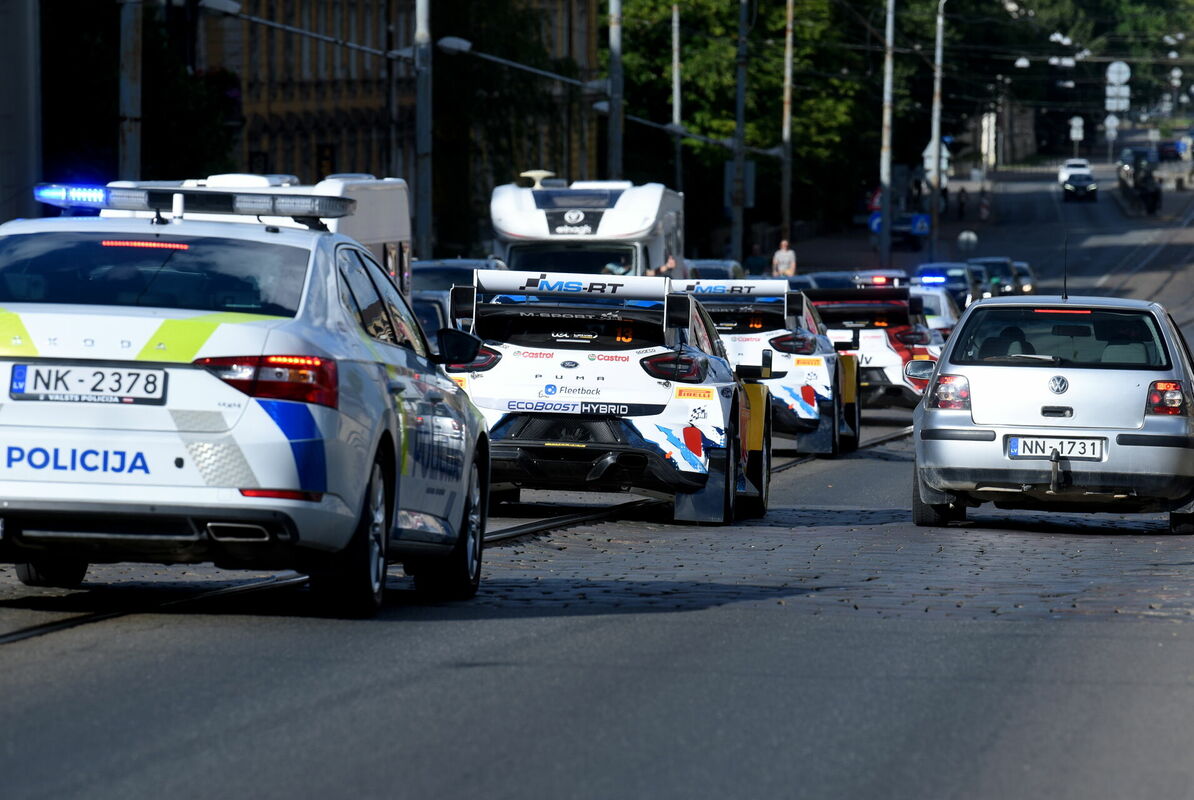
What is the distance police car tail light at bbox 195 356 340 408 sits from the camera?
29.7 feet

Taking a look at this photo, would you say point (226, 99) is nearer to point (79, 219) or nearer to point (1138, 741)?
point (79, 219)

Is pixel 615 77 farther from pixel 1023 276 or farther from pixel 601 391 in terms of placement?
pixel 601 391

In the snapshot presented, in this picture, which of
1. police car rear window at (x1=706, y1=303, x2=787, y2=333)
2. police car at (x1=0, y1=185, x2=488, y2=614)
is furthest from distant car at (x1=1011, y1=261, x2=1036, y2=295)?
police car at (x1=0, y1=185, x2=488, y2=614)

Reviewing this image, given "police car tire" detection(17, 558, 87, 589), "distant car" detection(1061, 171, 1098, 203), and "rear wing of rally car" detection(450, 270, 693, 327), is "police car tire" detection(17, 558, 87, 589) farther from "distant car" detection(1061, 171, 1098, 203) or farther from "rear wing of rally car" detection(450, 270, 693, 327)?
"distant car" detection(1061, 171, 1098, 203)

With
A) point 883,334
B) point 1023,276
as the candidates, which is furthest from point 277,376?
point 1023,276

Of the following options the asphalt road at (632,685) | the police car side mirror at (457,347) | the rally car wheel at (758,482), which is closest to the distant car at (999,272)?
the rally car wheel at (758,482)

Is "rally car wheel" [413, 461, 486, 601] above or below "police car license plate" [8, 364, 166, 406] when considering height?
below

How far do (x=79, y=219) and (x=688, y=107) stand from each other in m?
84.8

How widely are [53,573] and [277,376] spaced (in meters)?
2.40

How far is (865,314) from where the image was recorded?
30.6 meters

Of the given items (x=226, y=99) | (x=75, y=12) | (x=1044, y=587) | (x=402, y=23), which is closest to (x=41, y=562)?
(x=1044, y=587)

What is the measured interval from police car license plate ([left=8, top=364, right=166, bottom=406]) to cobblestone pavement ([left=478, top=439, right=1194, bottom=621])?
229 centimetres

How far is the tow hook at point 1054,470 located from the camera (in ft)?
52.0

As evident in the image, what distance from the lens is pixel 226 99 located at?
1853 inches
